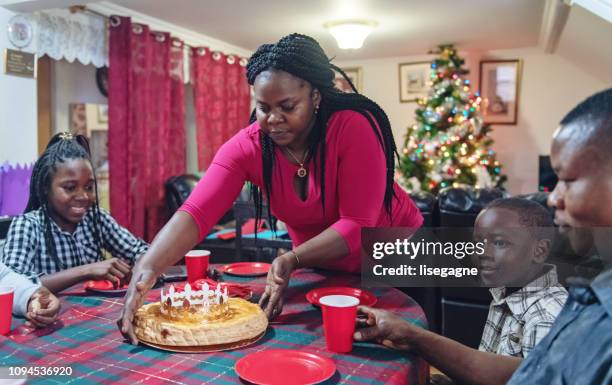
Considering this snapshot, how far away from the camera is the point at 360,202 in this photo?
4.93ft

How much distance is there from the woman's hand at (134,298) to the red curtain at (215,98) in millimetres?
4581

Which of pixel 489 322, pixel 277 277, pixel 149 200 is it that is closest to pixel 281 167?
pixel 277 277

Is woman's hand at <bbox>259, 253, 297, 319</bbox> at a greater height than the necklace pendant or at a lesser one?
lesser

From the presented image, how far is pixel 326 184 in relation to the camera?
156 centimetres

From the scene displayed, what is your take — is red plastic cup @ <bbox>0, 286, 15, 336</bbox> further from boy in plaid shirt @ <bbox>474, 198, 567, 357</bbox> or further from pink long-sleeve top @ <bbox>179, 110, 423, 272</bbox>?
boy in plaid shirt @ <bbox>474, 198, 567, 357</bbox>

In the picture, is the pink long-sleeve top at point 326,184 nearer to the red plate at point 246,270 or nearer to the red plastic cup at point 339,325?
the red plate at point 246,270

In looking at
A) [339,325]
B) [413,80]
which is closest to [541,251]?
[339,325]

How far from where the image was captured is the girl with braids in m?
1.75

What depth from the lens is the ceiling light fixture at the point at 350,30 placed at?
16.6ft

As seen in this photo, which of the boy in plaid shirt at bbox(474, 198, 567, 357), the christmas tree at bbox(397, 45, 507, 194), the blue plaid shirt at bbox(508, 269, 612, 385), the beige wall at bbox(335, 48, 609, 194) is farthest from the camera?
the beige wall at bbox(335, 48, 609, 194)

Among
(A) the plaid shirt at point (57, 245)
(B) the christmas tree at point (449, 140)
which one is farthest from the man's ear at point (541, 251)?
(B) the christmas tree at point (449, 140)

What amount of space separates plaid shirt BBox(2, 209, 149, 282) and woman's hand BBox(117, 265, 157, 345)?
400mm

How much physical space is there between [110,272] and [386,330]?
881 mm

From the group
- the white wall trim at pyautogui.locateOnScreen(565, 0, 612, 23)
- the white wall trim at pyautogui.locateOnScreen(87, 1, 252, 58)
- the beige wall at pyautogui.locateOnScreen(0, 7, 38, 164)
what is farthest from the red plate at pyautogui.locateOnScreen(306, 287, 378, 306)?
the white wall trim at pyautogui.locateOnScreen(87, 1, 252, 58)
